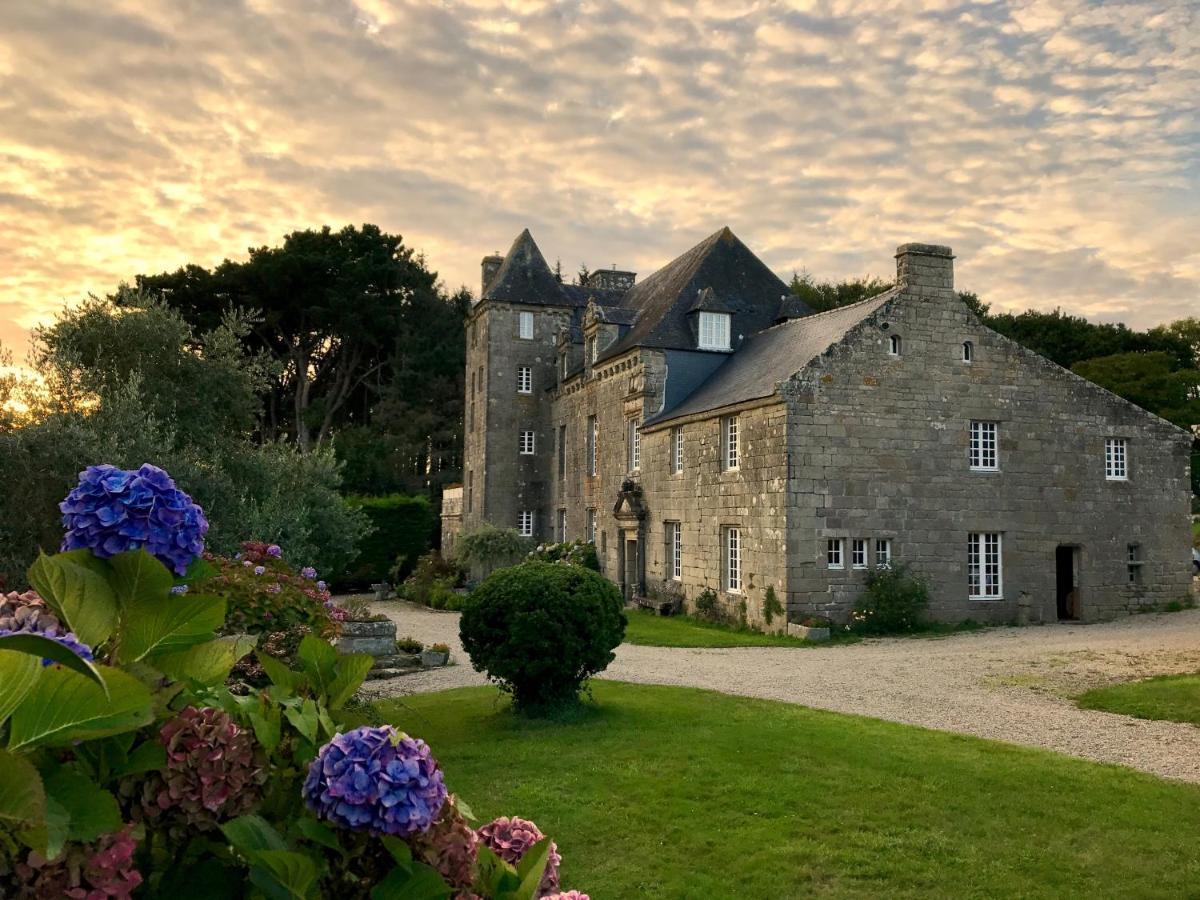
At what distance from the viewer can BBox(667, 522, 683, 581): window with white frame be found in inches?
Result: 984

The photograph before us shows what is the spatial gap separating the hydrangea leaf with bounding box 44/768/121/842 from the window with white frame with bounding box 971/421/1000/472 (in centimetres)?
2225

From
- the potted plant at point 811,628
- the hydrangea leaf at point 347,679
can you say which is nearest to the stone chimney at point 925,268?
the potted plant at point 811,628

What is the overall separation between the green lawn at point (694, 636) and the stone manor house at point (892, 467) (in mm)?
654

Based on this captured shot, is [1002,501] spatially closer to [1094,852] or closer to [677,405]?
[677,405]

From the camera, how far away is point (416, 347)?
151 ft

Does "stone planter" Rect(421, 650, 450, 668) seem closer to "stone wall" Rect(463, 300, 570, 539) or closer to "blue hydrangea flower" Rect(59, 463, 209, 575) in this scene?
"blue hydrangea flower" Rect(59, 463, 209, 575)

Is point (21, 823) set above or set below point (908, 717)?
above

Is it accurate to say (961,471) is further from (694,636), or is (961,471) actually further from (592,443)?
(592,443)

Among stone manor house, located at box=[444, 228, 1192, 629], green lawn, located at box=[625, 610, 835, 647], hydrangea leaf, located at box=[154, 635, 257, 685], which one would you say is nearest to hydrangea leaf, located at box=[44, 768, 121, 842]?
hydrangea leaf, located at box=[154, 635, 257, 685]

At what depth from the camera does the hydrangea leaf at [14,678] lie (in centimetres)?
148

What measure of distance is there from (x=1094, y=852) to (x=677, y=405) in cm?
2037

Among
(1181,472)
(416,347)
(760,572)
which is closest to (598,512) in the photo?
(760,572)

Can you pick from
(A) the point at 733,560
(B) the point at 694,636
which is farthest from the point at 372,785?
(A) the point at 733,560

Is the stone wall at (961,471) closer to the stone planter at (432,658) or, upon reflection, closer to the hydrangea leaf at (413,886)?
the stone planter at (432,658)
